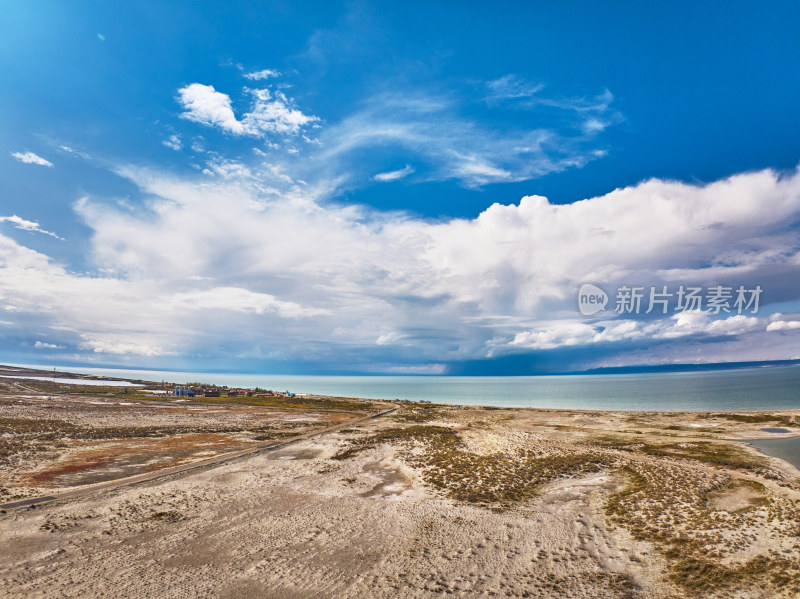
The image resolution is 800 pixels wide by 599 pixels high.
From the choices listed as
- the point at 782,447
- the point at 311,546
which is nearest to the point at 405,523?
the point at 311,546

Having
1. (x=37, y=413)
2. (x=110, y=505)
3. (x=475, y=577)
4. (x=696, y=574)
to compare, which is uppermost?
(x=696, y=574)

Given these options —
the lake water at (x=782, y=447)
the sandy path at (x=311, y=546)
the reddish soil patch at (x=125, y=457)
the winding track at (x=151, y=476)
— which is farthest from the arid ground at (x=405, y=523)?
the lake water at (x=782, y=447)

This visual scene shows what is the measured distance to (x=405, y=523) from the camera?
77.8 feet

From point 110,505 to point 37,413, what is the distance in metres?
68.4

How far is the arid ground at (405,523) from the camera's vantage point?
16.9 metres

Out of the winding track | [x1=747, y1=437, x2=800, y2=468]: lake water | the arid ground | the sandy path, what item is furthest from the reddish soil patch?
[x1=747, y1=437, x2=800, y2=468]: lake water

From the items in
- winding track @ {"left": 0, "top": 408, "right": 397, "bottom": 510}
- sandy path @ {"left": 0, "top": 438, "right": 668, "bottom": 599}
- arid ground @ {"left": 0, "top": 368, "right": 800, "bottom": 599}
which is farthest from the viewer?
winding track @ {"left": 0, "top": 408, "right": 397, "bottom": 510}

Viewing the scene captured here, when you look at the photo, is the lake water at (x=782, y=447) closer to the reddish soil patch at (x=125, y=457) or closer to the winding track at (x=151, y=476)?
the winding track at (x=151, y=476)

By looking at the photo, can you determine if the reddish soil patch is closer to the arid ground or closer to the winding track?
the arid ground

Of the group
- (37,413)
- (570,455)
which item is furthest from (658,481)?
(37,413)

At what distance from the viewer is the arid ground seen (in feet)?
55.5

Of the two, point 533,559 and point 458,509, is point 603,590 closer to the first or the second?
point 533,559

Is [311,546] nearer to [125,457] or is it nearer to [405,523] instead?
[405,523]

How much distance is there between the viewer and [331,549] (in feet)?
66.5
